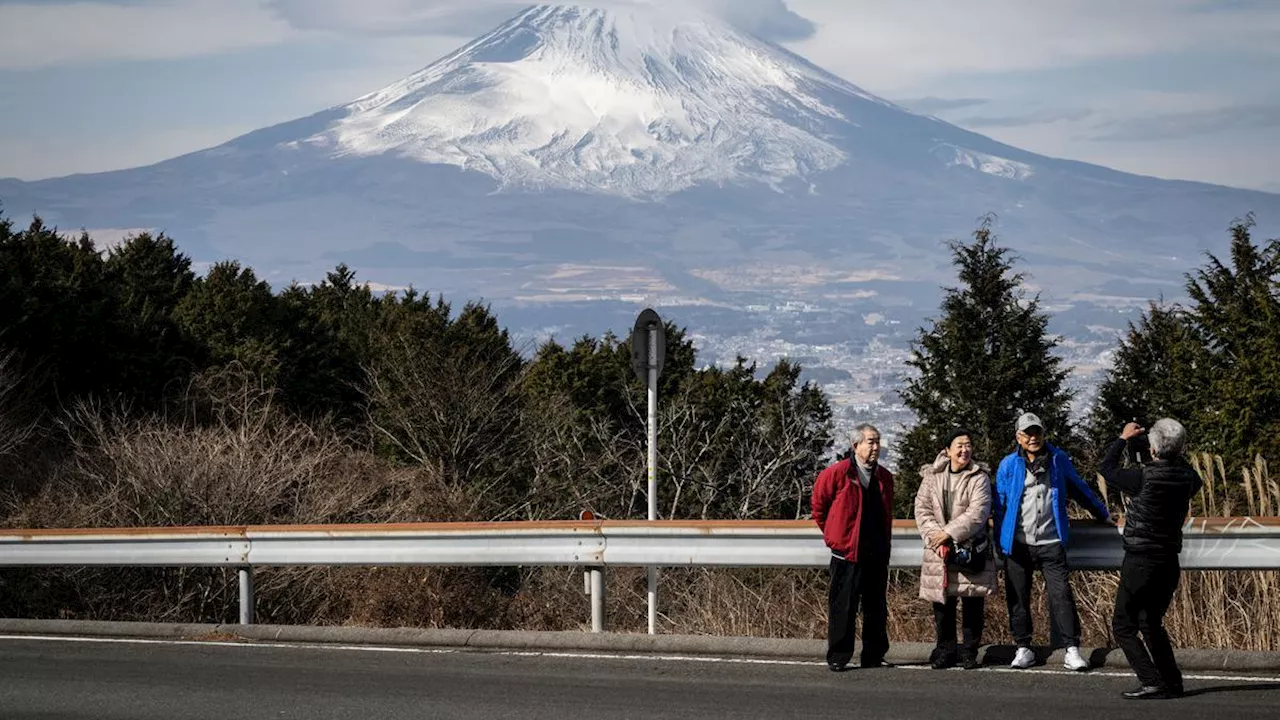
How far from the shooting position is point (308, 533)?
11.5m

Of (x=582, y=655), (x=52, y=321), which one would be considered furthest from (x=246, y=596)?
(x=52, y=321)

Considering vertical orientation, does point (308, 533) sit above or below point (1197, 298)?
below

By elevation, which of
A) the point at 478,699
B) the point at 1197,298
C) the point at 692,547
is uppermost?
the point at 1197,298

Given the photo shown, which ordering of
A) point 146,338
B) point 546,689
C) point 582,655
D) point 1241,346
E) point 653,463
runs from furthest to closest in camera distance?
point 1241,346 < point 146,338 < point 653,463 < point 582,655 < point 546,689

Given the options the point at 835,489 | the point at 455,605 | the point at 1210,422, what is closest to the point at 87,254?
the point at 1210,422

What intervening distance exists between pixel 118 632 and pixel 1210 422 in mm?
46115

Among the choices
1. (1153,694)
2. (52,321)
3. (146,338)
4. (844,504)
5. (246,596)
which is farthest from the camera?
(146,338)

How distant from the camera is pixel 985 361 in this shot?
63031mm

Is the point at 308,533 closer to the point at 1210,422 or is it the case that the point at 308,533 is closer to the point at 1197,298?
the point at 1210,422

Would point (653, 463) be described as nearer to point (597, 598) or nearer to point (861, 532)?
point (597, 598)

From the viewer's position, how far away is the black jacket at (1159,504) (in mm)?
8586

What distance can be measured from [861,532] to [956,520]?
1.90ft

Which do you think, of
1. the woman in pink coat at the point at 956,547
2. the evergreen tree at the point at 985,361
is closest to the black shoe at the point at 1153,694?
the woman in pink coat at the point at 956,547

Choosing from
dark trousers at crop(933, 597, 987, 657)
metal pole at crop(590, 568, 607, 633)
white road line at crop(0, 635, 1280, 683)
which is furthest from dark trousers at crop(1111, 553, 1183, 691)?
metal pole at crop(590, 568, 607, 633)
